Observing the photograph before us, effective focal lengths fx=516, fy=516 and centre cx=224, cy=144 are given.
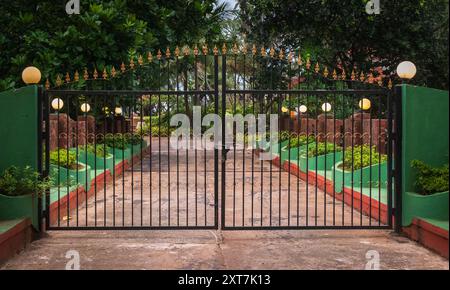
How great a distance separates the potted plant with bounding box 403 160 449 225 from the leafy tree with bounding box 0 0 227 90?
23.3ft

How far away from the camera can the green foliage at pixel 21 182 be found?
20.4ft

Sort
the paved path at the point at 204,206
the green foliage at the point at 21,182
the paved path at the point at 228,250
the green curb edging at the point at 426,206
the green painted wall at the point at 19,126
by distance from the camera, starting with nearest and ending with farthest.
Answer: the paved path at the point at 228,250, the green curb edging at the point at 426,206, the green foliage at the point at 21,182, the green painted wall at the point at 19,126, the paved path at the point at 204,206

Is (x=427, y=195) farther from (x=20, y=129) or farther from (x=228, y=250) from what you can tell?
(x=20, y=129)

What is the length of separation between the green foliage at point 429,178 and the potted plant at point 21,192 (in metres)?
4.56

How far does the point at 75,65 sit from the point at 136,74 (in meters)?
1.54

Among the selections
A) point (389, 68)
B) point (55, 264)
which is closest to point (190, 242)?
point (55, 264)

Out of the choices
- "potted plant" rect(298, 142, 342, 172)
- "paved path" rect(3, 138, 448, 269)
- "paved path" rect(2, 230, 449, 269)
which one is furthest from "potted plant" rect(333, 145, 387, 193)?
"paved path" rect(2, 230, 449, 269)

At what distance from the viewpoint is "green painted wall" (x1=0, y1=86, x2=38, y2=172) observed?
6.42 metres

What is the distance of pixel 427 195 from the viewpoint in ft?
20.4

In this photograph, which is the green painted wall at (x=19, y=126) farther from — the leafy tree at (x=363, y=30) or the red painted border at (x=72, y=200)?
the leafy tree at (x=363, y=30)

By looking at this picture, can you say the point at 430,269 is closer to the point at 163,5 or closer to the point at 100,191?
the point at 100,191

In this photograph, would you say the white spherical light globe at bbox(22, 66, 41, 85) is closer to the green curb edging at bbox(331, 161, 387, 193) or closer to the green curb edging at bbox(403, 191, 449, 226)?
Result: the green curb edging at bbox(403, 191, 449, 226)

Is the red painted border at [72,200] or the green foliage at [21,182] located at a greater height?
the green foliage at [21,182]

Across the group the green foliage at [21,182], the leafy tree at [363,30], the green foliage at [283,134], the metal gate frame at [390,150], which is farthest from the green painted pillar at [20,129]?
the leafy tree at [363,30]
